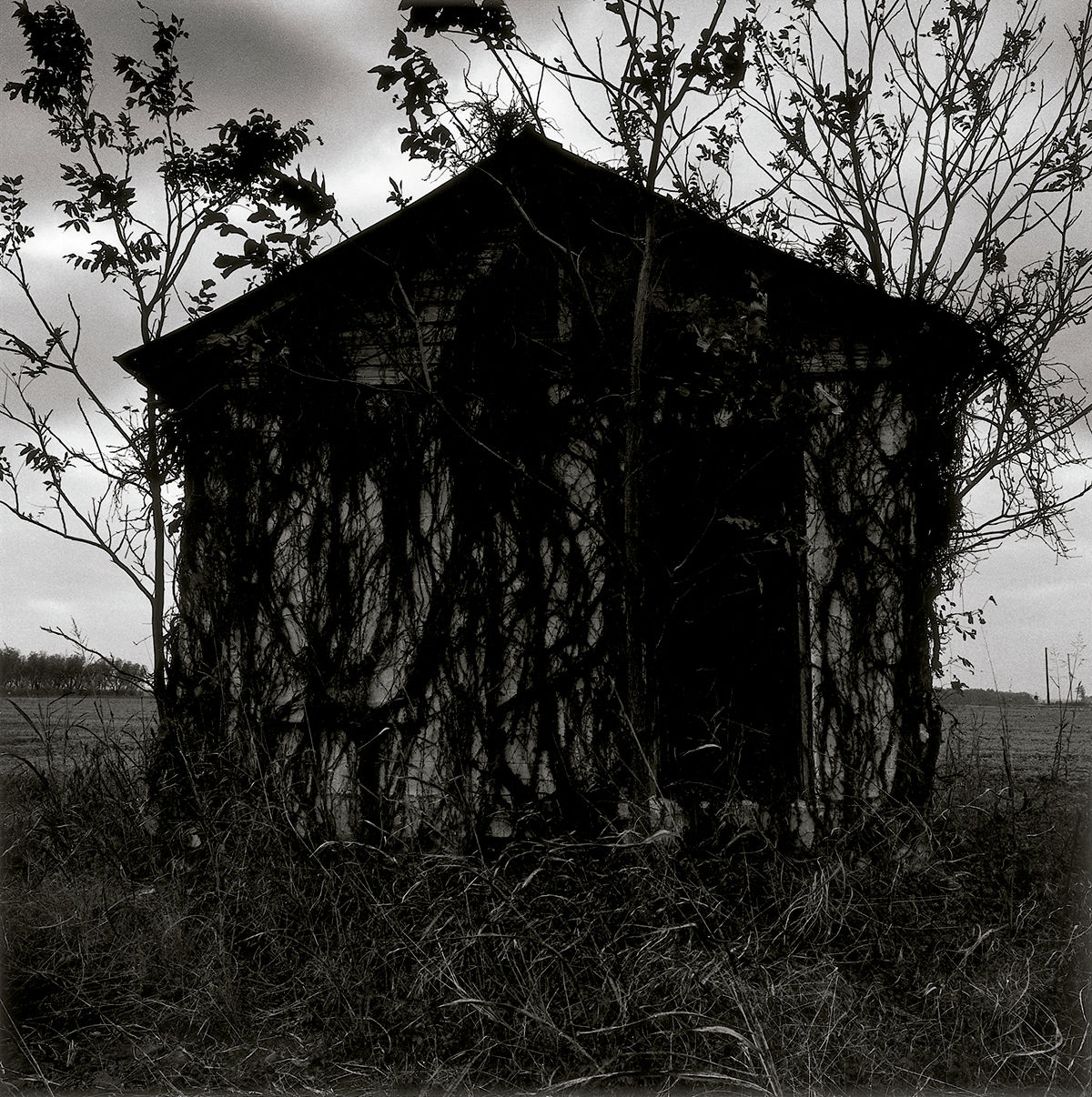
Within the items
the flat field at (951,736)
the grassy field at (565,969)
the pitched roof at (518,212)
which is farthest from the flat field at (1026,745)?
the pitched roof at (518,212)

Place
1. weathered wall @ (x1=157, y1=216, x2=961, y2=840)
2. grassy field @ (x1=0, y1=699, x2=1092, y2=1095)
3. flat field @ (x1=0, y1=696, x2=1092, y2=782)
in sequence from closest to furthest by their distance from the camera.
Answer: grassy field @ (x1=0, y1=699, x2=1092, y2=1095), weathered wall @ (x1=157, y1=216, x2=961, y2=840), flat field @ (x1=0, y1=696, x2=1092, y2=782)

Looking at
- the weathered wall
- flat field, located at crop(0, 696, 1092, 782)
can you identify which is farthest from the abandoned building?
flat field, located at crop(0, 696, 1092, 782)

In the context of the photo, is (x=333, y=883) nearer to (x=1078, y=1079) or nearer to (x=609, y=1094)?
(x=609, y=1094)

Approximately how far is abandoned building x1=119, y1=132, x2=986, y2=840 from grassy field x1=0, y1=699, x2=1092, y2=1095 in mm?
735

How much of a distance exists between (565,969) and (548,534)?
9.48 feet

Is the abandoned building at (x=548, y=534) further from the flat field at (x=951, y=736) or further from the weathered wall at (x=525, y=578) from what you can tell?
the flat field at (x=951, y=736)

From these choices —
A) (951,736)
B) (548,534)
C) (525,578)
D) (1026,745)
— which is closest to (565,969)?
(525,578)

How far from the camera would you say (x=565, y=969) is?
399cm

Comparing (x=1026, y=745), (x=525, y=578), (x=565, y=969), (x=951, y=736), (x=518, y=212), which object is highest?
(x=518, y=212)

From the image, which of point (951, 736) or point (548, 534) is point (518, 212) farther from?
point (951, 736)

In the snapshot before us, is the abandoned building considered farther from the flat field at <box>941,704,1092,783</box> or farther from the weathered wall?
the flat field at <box>941,704,1092,783</box>

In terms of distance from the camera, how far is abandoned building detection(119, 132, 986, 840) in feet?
19.2

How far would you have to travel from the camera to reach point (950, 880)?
4711 mm

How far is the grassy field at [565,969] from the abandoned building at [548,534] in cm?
73
